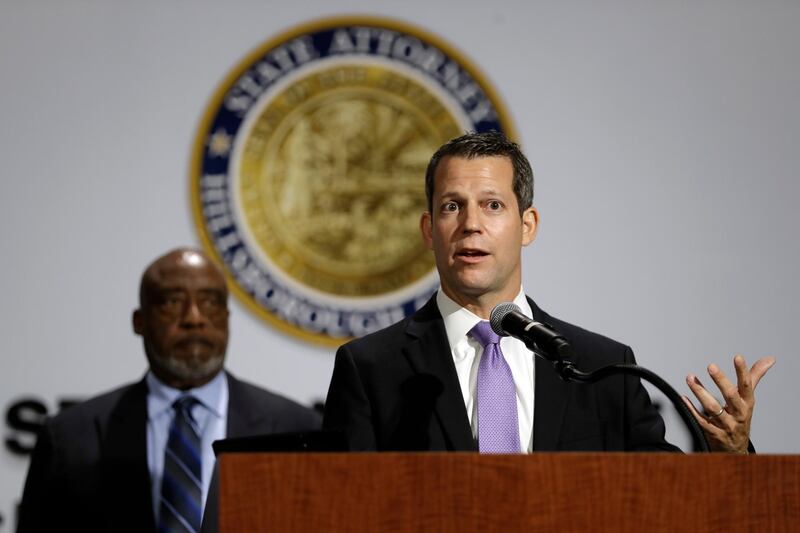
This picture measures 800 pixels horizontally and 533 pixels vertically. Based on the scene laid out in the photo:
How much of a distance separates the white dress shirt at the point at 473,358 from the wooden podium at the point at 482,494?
489 mm

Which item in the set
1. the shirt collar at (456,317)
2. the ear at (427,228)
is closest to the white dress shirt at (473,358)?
the shirt collar at (456,317)

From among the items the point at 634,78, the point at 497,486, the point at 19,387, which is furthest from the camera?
the point at 634,78

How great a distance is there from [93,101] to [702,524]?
2716 millimetres

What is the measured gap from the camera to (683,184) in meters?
3.66

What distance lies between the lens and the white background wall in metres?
3.52

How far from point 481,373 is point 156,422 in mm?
1366

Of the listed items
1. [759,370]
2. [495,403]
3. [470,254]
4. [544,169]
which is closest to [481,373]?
A: [495,403]

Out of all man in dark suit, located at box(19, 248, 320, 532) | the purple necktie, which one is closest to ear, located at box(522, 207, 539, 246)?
the purple necktie

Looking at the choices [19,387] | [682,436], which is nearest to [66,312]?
[19,387]

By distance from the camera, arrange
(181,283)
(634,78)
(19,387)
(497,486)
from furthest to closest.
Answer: (634,78) → (19,387) → (181,283) → (497,486)

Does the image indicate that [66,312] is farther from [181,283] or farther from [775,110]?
[775,110]

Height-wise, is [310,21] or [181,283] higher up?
[310,21]

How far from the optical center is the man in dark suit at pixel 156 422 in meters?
2.87

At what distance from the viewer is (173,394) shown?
307 cm
